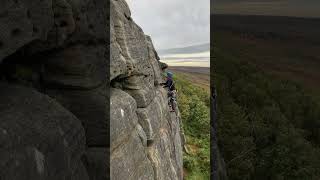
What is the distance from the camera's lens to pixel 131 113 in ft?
57.5

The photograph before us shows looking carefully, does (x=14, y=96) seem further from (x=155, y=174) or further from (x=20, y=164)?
(x=155, y=174)

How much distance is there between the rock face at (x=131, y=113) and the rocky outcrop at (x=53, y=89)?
1058 mm

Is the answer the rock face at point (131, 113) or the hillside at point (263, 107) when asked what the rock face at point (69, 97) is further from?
the hillside at point (263, 107)

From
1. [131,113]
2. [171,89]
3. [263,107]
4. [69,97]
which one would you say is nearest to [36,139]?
[69,97]

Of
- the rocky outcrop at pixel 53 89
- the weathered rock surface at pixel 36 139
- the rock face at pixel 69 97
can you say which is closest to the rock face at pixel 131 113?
the rock face at pixel 69 97

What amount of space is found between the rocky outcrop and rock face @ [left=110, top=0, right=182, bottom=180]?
106 cm

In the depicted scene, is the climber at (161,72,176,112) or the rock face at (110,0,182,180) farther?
the climber at (161,72,176,112)

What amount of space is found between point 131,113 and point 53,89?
4.40 meters

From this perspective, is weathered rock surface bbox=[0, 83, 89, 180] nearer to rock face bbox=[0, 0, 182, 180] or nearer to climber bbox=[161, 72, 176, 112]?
rock face bbox=[0, 0, 182, 180]

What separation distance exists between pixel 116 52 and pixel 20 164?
10.9 m

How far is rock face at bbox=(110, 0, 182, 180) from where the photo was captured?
1527 cm

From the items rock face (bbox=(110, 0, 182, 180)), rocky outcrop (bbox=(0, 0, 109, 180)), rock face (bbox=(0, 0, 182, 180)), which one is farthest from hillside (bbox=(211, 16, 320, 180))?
rocky outcrop (bbox=(0, 0, 109, 180))

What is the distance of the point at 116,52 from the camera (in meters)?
18.4

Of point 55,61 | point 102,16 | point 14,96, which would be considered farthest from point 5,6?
point 102,16
